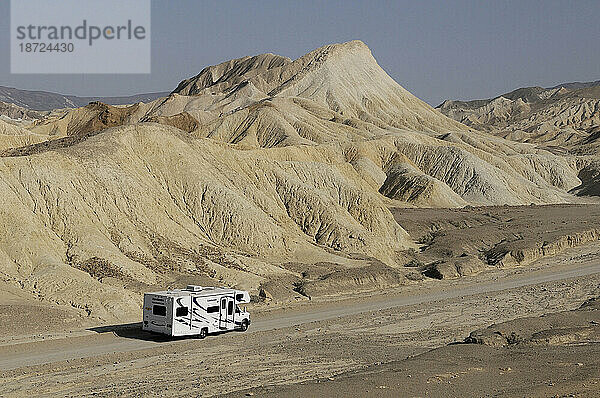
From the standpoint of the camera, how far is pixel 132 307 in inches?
1254

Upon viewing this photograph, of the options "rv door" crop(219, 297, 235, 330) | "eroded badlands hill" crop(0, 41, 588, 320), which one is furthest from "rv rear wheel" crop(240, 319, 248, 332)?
"eroded badlands hill" crop(0, 41, 588, 320)

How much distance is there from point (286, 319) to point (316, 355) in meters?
8.34

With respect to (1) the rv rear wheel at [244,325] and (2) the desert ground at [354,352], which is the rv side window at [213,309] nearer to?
(2) the desert ground at [354,352]

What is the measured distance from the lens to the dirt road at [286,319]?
25719 millimetres

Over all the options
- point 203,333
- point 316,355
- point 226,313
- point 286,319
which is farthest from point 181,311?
point 286,319

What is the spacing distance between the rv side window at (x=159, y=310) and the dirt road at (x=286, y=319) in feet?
3.44

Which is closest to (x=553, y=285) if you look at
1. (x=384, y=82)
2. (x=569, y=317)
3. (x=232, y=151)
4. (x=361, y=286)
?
(x=361, y=286)

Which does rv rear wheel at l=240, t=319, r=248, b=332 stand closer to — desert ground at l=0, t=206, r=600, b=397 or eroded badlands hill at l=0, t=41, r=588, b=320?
desert ground at l=0, t=206, r=600, b=397

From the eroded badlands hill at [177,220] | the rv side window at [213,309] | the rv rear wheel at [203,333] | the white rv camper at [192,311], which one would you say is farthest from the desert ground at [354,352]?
the eroded badlands hill at [177,220]

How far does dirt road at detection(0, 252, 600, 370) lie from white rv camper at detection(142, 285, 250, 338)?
63 cm

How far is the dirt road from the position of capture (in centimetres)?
2572

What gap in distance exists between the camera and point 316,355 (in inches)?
959

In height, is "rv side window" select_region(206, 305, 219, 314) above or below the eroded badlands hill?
below

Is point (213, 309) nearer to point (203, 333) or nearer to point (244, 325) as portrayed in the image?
point (203, 333)
